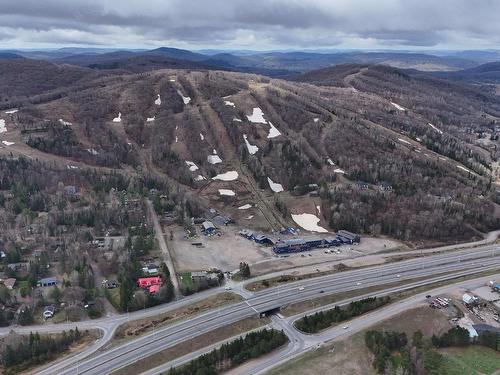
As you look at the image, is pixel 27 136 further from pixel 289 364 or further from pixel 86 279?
pixel 289 364

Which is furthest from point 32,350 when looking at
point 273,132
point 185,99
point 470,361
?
point 185,99

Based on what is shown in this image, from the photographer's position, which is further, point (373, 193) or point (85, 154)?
point (85, 154)

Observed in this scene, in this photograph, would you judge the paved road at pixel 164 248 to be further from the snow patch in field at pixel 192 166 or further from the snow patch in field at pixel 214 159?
the snow patch in field at pixel 214 159

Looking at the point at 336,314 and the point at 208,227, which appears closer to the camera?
the point at 336,314

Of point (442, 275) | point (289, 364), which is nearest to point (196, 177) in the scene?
point (442, 275)

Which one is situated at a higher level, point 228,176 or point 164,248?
point 228,176

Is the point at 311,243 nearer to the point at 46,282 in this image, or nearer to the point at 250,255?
the point at 250,255

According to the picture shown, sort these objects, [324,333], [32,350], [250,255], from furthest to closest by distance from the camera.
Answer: [250,255]
[324,333]
[32,350]
